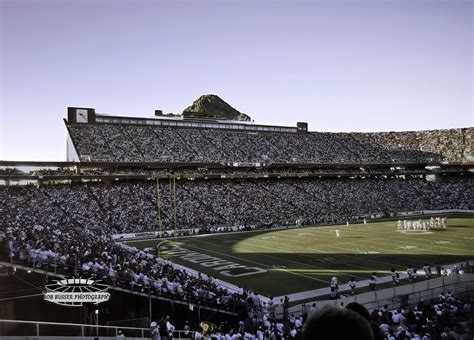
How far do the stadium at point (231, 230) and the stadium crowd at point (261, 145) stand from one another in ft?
0.98

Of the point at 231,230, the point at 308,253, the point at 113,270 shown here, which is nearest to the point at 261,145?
the point at 231,230

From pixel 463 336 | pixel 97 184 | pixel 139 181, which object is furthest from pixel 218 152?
pixel 463 336

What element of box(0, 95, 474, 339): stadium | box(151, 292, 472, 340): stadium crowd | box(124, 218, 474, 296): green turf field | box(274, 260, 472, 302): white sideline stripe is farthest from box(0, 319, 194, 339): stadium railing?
box(124, 218, 474, 296): green turf field

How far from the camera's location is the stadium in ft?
46.2

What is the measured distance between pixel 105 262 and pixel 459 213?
159 ft

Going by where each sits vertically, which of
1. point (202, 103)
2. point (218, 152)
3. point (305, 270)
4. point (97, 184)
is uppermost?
point (202, 103)

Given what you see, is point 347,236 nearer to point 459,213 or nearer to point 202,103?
point 459,213

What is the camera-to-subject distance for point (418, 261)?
2588 centimetres

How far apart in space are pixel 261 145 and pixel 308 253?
116 feet

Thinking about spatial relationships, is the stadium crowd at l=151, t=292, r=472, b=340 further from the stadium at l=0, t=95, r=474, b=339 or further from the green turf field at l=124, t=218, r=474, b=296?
the green turf field at l=124, t=218, r=474, b=296

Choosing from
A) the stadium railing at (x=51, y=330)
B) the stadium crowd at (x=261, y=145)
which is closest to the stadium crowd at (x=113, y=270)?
the stadium railing at (x=51, y=330)

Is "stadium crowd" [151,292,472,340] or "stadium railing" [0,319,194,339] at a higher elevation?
"stadium railing" [0,319,194,339]

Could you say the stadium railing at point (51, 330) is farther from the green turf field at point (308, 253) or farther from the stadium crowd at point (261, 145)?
the stadium crowd at point (261, 145)

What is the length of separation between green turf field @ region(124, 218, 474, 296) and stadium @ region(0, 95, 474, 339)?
17 centimetres
